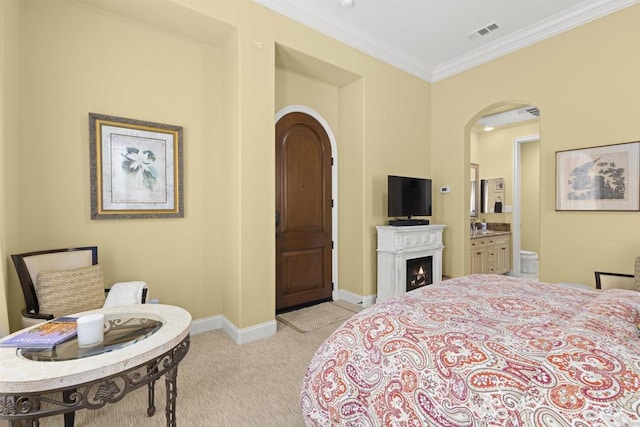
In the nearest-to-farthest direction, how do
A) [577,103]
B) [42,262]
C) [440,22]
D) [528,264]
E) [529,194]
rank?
[42,262] < [577,103] < [440,22] < [528,264] < [529,194]

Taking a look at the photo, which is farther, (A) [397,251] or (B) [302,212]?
(B) [302,212]

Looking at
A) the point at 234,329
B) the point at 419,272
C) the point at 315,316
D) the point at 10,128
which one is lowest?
the point at 315,316

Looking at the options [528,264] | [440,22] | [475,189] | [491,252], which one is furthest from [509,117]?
[528,264]

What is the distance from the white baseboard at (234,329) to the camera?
2.87 meters

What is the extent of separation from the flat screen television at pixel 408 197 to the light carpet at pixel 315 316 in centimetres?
133

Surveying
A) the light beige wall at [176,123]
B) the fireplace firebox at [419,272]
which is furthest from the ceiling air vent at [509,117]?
the light beige wall at [176,123]

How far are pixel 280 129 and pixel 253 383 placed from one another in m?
2.70

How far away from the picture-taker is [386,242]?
12.4ft

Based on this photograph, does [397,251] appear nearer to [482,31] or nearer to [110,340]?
[482,31]

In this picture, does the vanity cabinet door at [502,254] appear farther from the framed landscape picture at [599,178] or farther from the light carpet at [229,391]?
the light carpet at [229,391]

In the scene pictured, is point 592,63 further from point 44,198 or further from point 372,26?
point 44,198

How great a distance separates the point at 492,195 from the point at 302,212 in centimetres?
419

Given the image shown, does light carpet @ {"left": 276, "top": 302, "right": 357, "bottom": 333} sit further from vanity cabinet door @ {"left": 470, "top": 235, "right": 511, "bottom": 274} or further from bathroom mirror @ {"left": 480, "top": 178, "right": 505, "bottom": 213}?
bathroom mirror @ {"left": 480, "top": 178, "right": 505, "bottom": 213}

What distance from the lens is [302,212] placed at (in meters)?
3.86
